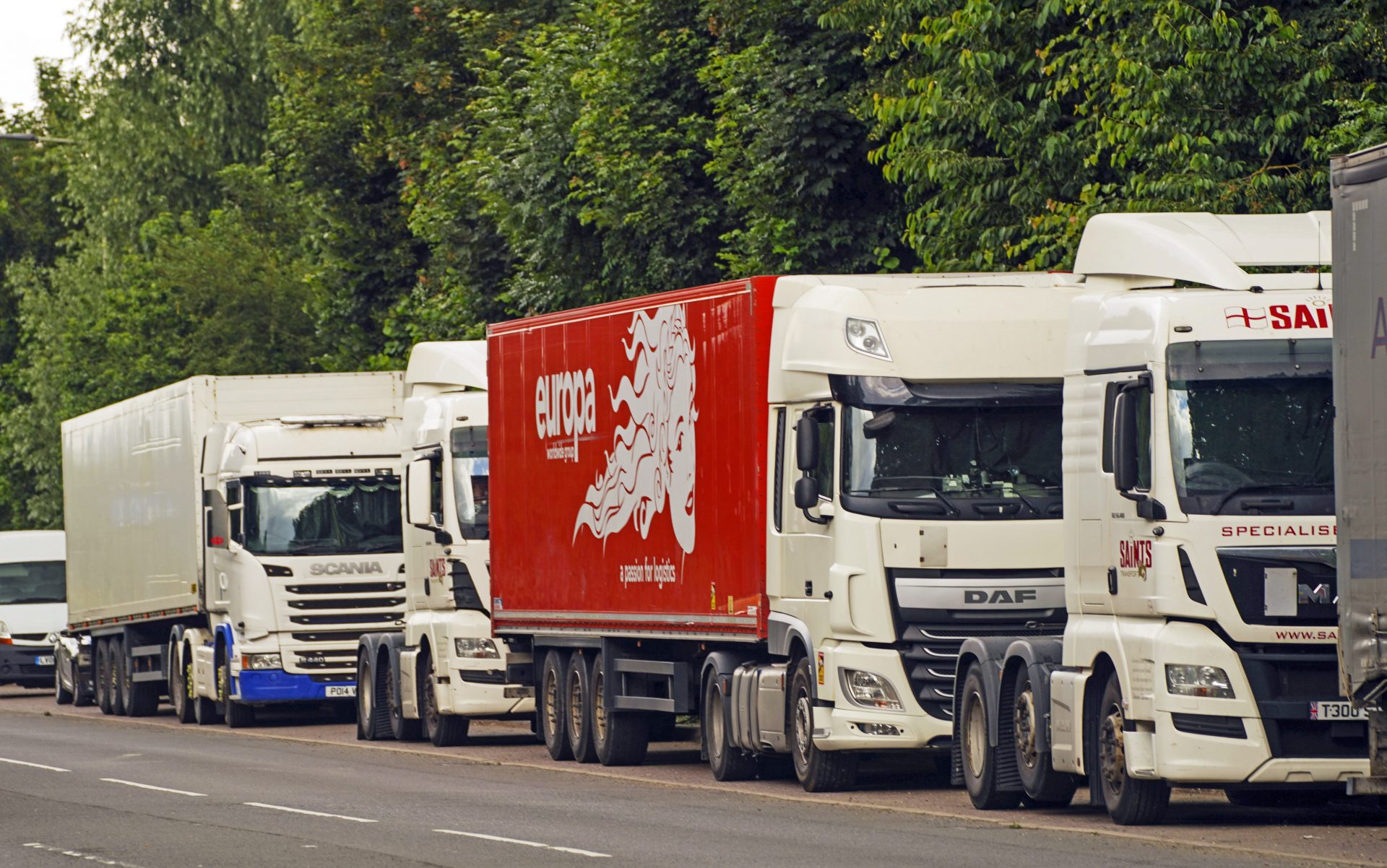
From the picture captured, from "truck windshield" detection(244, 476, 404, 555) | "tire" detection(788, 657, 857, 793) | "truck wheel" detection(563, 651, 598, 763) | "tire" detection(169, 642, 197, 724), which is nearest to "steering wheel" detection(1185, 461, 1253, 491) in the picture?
"tire" detection(788, 657, 857, 793)

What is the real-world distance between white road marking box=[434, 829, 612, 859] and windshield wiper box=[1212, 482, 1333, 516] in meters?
3.69

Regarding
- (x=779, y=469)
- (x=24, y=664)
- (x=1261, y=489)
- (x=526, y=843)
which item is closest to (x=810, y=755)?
(x=779, y=469)

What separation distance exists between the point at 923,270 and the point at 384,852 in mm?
15183

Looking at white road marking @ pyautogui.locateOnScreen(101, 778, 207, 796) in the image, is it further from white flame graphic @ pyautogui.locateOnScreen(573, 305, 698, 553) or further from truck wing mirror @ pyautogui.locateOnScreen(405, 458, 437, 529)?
truck wing mirror @ pyautogui.locateOnScreen(405, 458, 437, 529)

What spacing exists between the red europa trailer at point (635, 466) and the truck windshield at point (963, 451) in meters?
1.51

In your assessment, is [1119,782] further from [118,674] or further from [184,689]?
[118,674]

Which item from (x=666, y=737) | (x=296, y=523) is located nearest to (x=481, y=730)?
(x=296, y=523)

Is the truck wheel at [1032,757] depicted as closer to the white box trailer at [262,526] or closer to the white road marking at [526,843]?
the white road marking at [526,843]

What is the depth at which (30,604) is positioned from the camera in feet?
156

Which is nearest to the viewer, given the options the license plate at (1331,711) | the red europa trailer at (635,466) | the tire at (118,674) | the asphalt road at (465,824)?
the asphalt road at (465,824)

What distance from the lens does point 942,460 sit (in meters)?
17.4

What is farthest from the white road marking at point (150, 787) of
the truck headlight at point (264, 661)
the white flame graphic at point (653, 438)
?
the truck headlight at point (264, 661)

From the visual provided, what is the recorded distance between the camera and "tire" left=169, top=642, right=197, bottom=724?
33062mm

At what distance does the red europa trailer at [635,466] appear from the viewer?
19.0 meters
